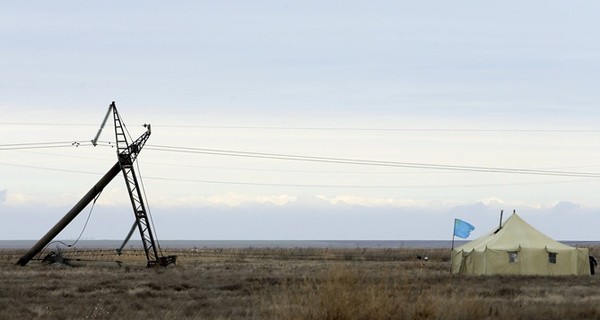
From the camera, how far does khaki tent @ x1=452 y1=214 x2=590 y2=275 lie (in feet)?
159

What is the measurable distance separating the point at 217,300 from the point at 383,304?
10019 millimetres

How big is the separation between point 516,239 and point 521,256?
150 cm

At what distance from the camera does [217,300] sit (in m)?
28.8

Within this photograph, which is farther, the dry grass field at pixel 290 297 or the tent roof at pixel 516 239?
the tent roof at pixel 516 239

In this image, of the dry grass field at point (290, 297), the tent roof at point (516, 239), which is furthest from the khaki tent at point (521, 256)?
the dry grass field at point (290, 297)

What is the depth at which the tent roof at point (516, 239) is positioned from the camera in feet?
162

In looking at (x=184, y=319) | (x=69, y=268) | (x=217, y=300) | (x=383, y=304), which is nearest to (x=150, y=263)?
(x=69, y=268)

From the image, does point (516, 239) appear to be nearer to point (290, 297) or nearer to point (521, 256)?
point (521, 256)

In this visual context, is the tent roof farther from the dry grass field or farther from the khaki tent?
the dry grass field

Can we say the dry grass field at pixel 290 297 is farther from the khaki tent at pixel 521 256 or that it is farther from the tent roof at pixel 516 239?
the tent roof at pixel 516 239

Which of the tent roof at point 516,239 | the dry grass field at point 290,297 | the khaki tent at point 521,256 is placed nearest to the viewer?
the dry grass field at point 290,297

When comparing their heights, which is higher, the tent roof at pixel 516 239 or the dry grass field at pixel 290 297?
the tent roof at pixel 516 239

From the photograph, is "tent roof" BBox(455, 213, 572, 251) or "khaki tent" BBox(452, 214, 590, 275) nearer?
"khaki tent" BBox(452, 214, 590, 275)

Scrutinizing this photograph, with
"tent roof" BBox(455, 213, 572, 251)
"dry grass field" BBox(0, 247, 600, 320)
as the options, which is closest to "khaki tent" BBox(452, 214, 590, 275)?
"tent roof" BBox(455, 213, 572, 251)
